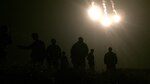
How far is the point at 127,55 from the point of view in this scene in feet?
218

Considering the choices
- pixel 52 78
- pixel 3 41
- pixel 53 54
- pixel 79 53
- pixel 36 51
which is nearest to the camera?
pixel 52 78

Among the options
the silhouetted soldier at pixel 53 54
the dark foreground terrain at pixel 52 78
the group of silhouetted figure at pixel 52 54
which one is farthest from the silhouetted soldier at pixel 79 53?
the dark foreground terrain at pixel 52 78

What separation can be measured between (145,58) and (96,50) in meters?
6.98

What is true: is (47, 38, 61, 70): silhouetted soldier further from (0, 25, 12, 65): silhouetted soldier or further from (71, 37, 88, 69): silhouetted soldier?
(0, 25, 12, 65): silhouetted soldier

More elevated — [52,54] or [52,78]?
[52,54]

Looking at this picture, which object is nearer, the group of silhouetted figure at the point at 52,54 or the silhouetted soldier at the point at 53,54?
the group of silhouetted figure at the point at 52,54

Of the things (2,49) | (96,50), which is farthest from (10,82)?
(96,50)

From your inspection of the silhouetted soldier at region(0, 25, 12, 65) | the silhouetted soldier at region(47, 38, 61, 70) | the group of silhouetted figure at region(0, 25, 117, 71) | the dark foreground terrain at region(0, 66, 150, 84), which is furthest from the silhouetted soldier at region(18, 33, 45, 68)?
the silhouetted soldier at region(47, 38, 61, 70)

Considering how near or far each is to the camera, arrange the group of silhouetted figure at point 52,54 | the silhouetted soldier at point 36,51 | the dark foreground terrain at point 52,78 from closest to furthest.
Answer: the dark foreground terrain at point 52,78 → the group of silhouetted figure at point 52,54 → the silhouetted soldier at point 36,51

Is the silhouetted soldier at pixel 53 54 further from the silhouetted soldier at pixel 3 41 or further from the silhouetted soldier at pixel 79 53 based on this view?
the silhouetted soldier at pixel 3 41

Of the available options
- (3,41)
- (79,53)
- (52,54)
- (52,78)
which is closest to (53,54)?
(52,54)

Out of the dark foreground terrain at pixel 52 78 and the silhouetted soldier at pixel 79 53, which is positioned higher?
the silhouetted soldier at pixel 79 53

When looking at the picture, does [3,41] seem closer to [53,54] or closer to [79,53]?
[53,54]

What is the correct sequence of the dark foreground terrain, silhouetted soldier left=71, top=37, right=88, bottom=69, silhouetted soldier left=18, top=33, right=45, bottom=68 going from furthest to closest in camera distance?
silhouetted soldier left=71, top=37, right=88, bottom=69 → silhouetted soldier left=18, top=33, right=45, bottom=68 → the dark foreground terrain
